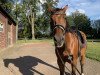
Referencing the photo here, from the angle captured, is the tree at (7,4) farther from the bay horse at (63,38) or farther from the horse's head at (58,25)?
the horse's head at (58,25)

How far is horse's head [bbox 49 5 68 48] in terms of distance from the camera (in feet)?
23.0

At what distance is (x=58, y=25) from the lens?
706 cm

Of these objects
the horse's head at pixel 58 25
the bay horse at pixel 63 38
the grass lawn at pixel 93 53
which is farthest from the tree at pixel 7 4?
the horse's head at pixel 58 25

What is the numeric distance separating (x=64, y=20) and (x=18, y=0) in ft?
221

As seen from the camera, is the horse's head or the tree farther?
the tree

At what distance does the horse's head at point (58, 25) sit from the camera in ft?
23.0

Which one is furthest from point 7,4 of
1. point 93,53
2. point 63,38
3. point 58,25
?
point 58,25

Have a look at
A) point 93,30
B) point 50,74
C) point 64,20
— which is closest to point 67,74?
point 50,74

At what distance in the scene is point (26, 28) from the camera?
87.2 m

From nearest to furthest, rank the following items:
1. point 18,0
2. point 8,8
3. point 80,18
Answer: point 8,8 < point 18,0 < point 80,18

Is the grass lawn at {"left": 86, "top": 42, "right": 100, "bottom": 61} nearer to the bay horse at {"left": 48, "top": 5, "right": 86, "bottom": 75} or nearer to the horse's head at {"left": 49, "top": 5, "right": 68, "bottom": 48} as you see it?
the bay horse at {"left": 48, "top": 5, "right": 86, "bottom": 75}

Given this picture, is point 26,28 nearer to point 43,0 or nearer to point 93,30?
point 43,0

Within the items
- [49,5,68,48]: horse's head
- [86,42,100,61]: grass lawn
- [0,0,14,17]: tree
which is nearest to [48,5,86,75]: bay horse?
[49,5,68,48]: horse's head

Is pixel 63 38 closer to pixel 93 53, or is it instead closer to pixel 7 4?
pixel 93 53
